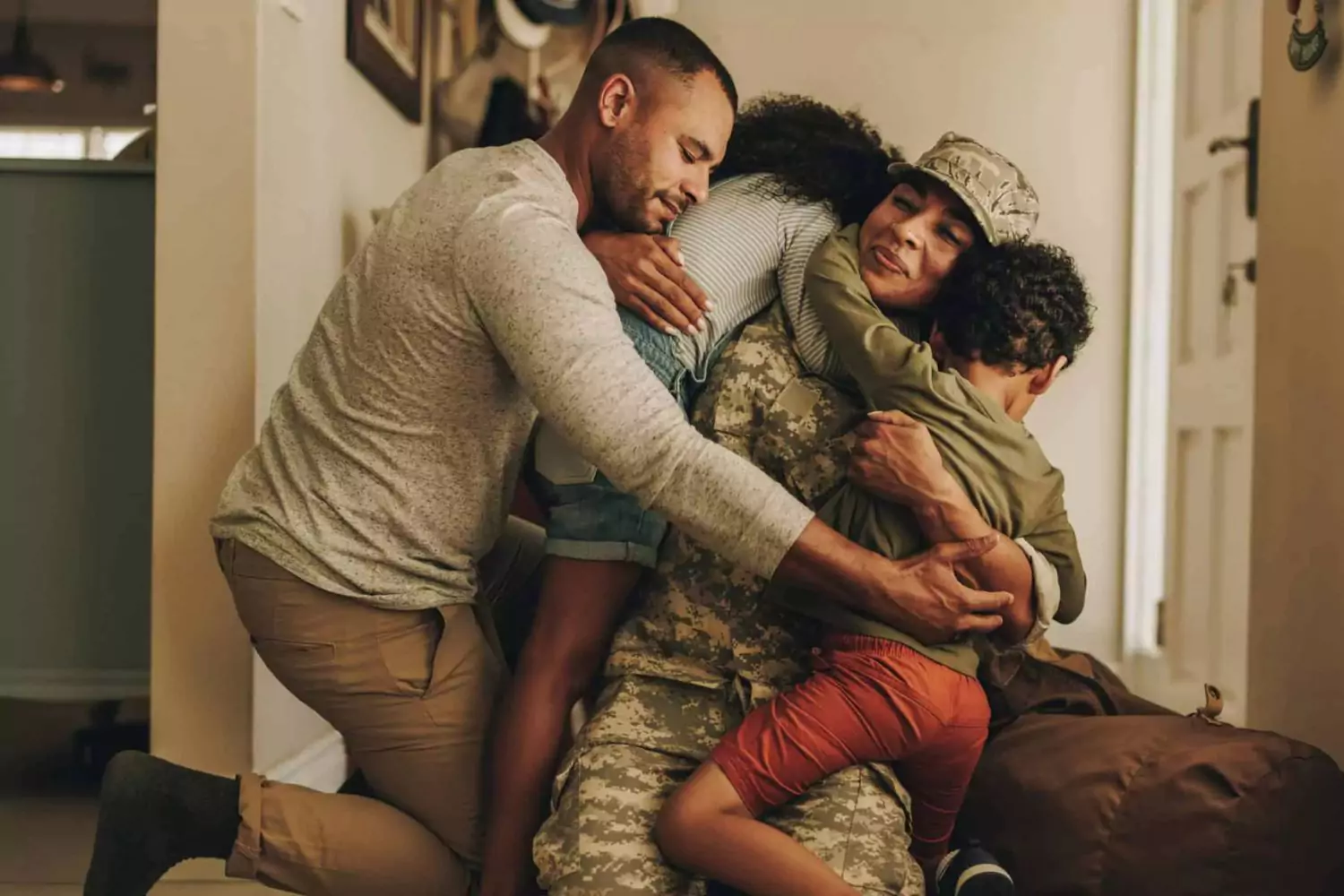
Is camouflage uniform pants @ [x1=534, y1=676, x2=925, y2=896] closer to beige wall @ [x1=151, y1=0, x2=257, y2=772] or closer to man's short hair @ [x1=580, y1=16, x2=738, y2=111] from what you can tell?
man's short hair @ [x1=580, y1=16, x2=738, y2=111]

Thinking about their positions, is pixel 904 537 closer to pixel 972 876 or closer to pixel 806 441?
pixel 806 441

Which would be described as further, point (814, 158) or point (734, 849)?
point (814, 158)

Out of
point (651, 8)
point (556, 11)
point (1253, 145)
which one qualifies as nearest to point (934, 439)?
point (1253, 145)

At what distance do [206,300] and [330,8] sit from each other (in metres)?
0.74

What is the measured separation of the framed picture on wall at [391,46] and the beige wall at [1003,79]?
134 cm

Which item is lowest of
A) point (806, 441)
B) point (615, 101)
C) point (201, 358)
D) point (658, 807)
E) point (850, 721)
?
point (658, 807)

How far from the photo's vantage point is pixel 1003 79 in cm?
418

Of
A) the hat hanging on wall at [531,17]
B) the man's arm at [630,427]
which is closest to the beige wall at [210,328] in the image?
the man's arm at [630,427]

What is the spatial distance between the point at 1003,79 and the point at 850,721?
3294mm

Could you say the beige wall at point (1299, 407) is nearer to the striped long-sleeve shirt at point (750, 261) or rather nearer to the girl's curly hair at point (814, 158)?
the girl's curly hair at point (814, 158)

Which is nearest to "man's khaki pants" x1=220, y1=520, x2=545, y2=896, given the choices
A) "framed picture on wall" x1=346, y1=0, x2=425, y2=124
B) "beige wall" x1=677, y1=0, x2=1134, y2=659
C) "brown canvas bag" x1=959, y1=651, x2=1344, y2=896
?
"brown canvas bag" x1=959, y1=651, x2=1344, y2=896

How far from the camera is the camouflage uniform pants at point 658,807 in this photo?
1393 mm

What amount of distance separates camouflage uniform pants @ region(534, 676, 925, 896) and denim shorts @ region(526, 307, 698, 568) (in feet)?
0.60

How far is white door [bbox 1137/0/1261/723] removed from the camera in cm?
341
